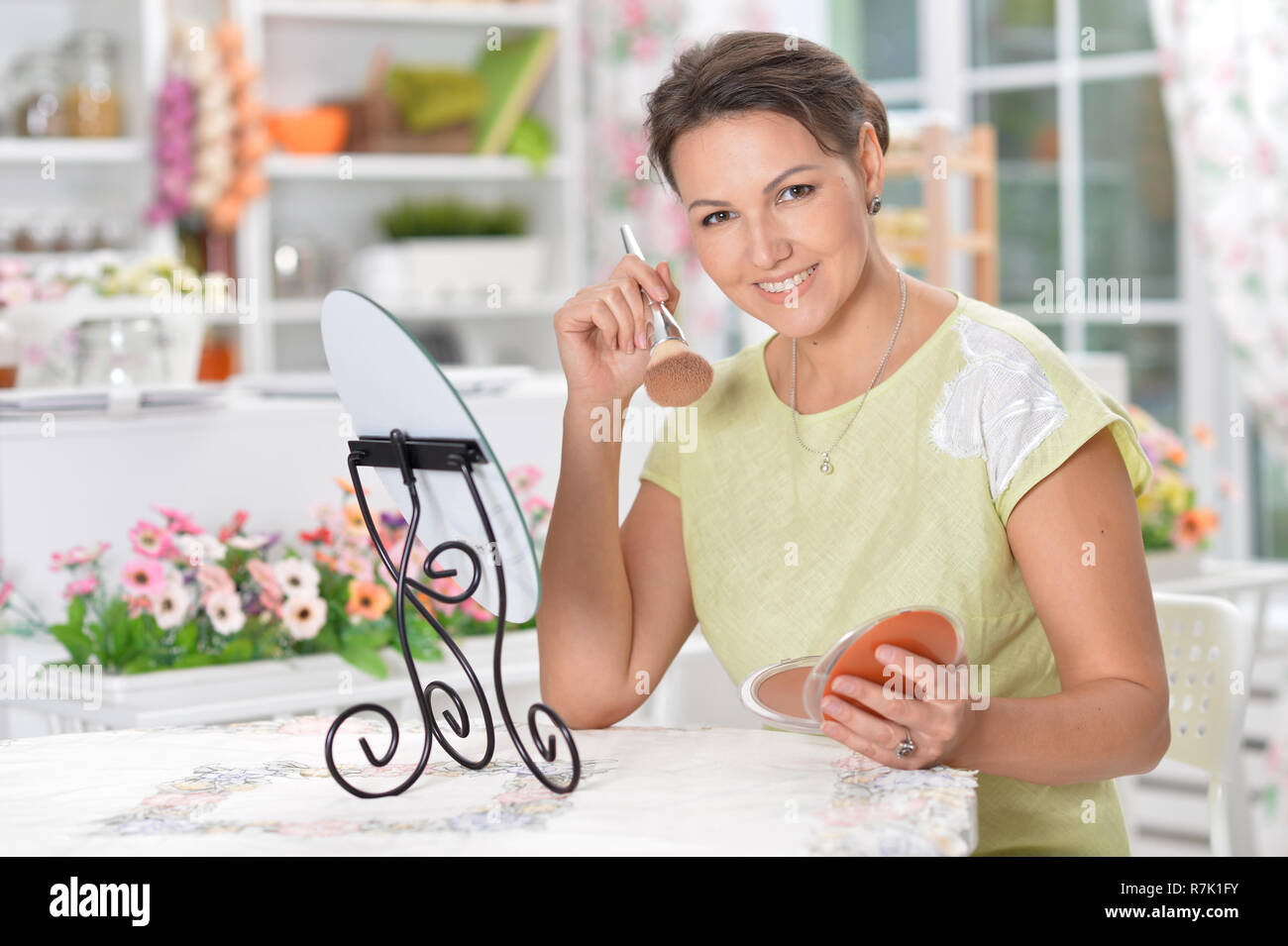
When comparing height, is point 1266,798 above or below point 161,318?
below

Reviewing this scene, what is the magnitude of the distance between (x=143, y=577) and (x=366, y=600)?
0.26m

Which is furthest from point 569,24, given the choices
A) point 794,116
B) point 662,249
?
point 794,116

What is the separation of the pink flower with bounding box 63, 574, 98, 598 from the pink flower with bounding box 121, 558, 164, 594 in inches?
2.5

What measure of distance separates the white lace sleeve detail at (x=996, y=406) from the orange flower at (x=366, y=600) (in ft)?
2.65

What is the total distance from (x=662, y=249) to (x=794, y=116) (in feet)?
8.07

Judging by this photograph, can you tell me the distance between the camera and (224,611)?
177cm

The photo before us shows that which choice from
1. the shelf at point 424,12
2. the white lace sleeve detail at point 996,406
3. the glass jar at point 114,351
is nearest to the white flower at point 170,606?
the glass jar at point 114,351

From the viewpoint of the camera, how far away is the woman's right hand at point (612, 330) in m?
1.26

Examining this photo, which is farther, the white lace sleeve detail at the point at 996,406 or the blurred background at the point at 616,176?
the blurred background at the point at 616,176

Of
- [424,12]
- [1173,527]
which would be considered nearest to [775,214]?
[1173,527]

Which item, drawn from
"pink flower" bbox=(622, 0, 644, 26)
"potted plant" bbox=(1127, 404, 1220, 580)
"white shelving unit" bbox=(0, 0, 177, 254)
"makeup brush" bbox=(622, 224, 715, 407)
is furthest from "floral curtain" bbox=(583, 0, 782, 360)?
"makeup brush" bbox=(622, 224, 715, 407)

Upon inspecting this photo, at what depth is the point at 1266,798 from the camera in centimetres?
293

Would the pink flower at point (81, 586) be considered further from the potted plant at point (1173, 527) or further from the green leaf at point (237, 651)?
the potted plant at point (1173, 527)
